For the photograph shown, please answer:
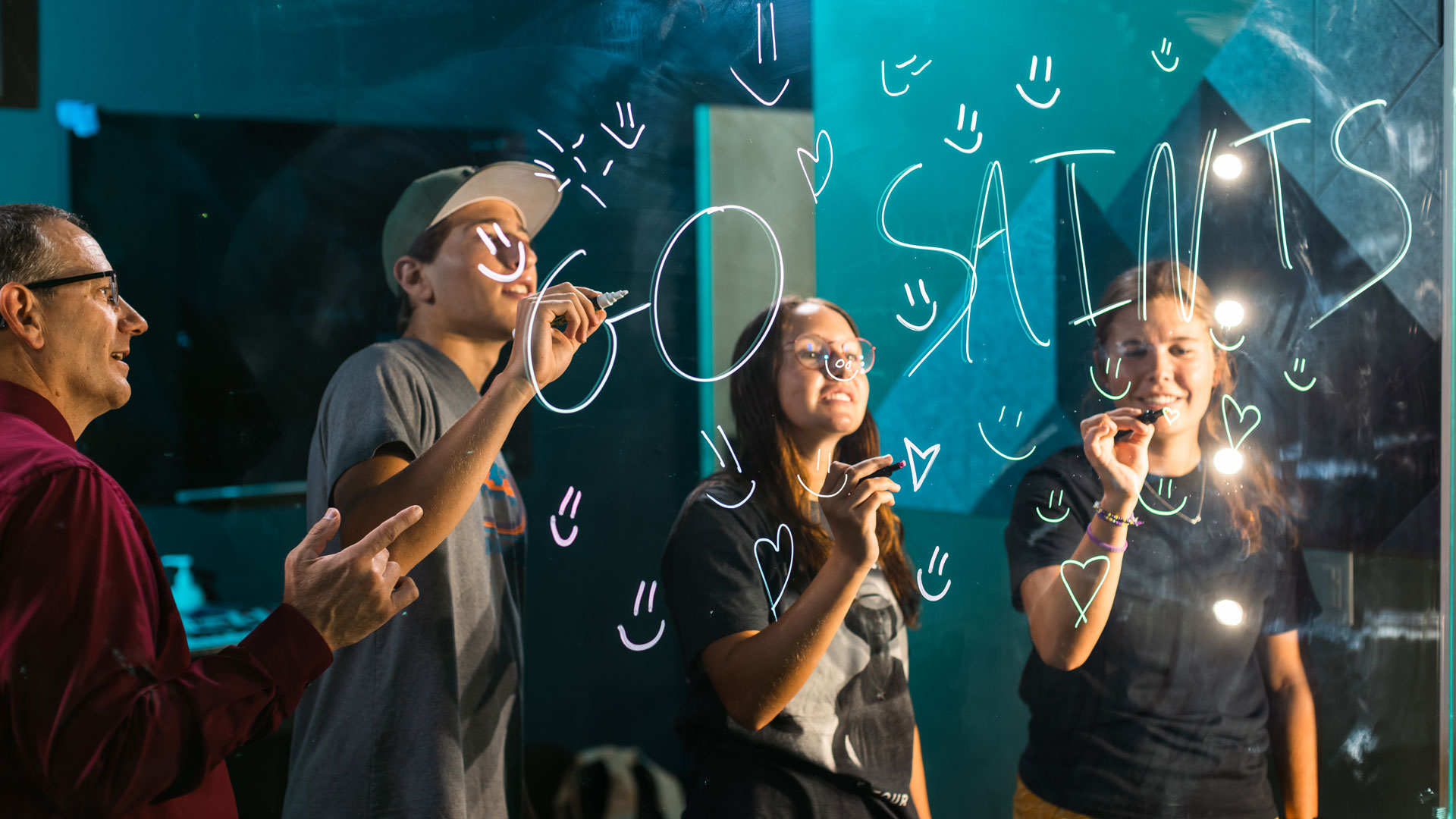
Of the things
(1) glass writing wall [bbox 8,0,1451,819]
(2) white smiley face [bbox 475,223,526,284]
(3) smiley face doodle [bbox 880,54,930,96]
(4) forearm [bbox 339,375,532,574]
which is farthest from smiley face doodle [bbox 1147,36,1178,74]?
(4) forearm [bbox 339,375,532,574]

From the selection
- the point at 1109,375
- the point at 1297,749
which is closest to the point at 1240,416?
the point at 1109,375

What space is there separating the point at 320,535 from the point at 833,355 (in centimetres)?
83

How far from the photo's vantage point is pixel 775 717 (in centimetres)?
146

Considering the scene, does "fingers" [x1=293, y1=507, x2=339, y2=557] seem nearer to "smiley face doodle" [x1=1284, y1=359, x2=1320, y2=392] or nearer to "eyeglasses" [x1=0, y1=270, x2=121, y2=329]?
"eyeglasses" [x1=0, y1=270, x2=121, y2=329]

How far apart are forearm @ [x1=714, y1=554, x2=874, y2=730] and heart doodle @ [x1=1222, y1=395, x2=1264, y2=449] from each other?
2.88 feet

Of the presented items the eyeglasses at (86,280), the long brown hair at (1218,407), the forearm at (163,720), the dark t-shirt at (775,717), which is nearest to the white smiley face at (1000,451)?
the long brown hair at (1218,407)

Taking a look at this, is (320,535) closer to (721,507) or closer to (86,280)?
(86,280)

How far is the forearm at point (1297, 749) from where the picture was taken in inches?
72.5

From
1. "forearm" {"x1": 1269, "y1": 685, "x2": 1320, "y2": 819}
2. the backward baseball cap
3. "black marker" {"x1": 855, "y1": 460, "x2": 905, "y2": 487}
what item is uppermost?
Answer: the backward baseball cap

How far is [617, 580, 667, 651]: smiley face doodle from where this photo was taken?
1440 millimetres

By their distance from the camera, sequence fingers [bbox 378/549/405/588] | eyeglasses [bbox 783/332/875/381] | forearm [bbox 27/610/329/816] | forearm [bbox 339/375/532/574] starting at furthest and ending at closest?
eyeglasses [bbox 783/332/875/381]
forearm [bbox 339/375/532/574]
fingers [bbox 378/549/405/588]
forearm [bbox 27/610/329/816]

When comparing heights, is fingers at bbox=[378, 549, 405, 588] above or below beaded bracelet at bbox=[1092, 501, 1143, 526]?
above

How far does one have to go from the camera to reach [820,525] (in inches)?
60.0

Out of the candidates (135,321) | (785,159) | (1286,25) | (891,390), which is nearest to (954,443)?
(891,390)
